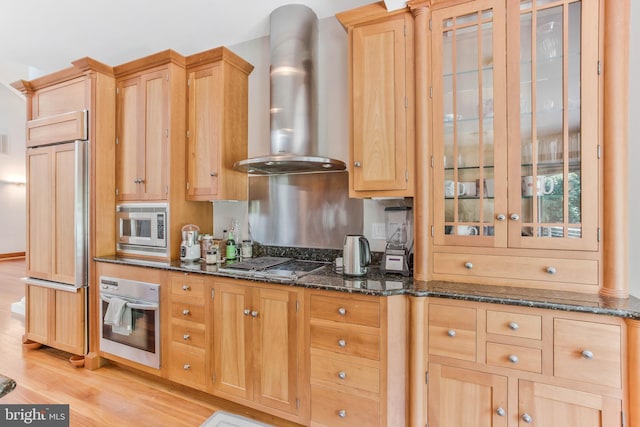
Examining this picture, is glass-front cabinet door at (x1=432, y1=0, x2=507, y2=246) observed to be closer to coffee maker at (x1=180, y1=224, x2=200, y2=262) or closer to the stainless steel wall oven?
coffee maker at (x1=180, y1=224, x2=200, y2=262)

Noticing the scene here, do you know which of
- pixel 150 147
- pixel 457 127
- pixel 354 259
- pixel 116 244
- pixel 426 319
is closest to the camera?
pixel 426 319

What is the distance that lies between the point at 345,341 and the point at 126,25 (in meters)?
3.10

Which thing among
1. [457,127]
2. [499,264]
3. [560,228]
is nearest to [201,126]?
[457,127]

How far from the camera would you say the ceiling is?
2.39 m

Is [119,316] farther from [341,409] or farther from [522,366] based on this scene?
[522,366]

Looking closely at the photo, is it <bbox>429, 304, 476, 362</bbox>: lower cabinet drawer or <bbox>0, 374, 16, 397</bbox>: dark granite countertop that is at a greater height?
<bbox>0, 374, 16, 397</bbox>: dark granite countertop

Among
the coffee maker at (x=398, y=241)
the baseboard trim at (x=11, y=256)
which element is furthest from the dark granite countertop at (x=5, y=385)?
the baseboard trim at (x=11, y=256)

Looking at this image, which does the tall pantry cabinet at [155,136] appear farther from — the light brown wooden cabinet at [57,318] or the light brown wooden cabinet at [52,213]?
the light brown wooden cabinet at [57,318]

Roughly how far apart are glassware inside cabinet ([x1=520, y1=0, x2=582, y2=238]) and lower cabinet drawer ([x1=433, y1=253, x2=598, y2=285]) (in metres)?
0.14

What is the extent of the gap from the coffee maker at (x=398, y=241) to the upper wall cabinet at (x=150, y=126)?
1711mm

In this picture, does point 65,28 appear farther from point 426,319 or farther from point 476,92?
point 426,319

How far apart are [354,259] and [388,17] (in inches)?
57.0

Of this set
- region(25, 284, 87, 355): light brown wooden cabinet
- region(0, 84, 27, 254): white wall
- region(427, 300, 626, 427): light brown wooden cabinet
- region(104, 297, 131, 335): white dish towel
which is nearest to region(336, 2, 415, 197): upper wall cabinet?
region(427, 300, 626, 427): light brown wooden cabinet

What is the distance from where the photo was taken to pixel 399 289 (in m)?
1.63
